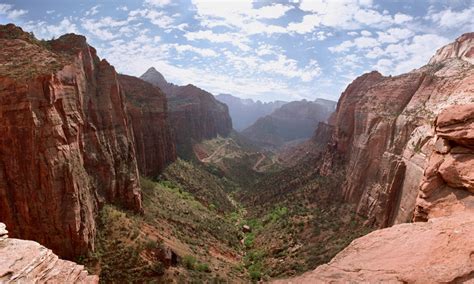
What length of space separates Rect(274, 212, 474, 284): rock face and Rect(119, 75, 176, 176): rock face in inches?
1964

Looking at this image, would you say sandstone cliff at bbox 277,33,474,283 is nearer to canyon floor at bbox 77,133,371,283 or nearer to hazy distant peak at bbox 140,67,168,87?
canyon floor at bbox 77,133,371,283

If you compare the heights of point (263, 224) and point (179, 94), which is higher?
point (179, 94)

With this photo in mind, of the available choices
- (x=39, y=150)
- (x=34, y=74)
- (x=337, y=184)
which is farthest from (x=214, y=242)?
(x=34, y=74)

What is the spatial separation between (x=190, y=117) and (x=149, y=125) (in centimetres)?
5579

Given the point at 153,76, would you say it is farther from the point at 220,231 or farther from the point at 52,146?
the point at 52,146

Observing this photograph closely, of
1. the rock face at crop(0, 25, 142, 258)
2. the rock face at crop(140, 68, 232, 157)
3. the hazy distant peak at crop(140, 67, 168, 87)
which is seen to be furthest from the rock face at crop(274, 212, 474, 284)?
the hazy distant peak at crop(140, 67, 168, 87)

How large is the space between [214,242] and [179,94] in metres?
112

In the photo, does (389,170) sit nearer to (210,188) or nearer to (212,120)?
(210,188)

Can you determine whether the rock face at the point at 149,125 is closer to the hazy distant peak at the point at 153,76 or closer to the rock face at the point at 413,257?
the rock face at the point at 413,257

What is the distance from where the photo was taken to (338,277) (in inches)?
368

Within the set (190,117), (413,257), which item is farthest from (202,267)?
(190,117)

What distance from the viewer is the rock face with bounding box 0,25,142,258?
2253 centimetres

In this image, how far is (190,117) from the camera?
121 metres

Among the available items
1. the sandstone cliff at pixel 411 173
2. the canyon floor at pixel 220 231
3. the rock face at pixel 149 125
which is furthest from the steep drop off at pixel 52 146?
the rock face at pixel 149 125
